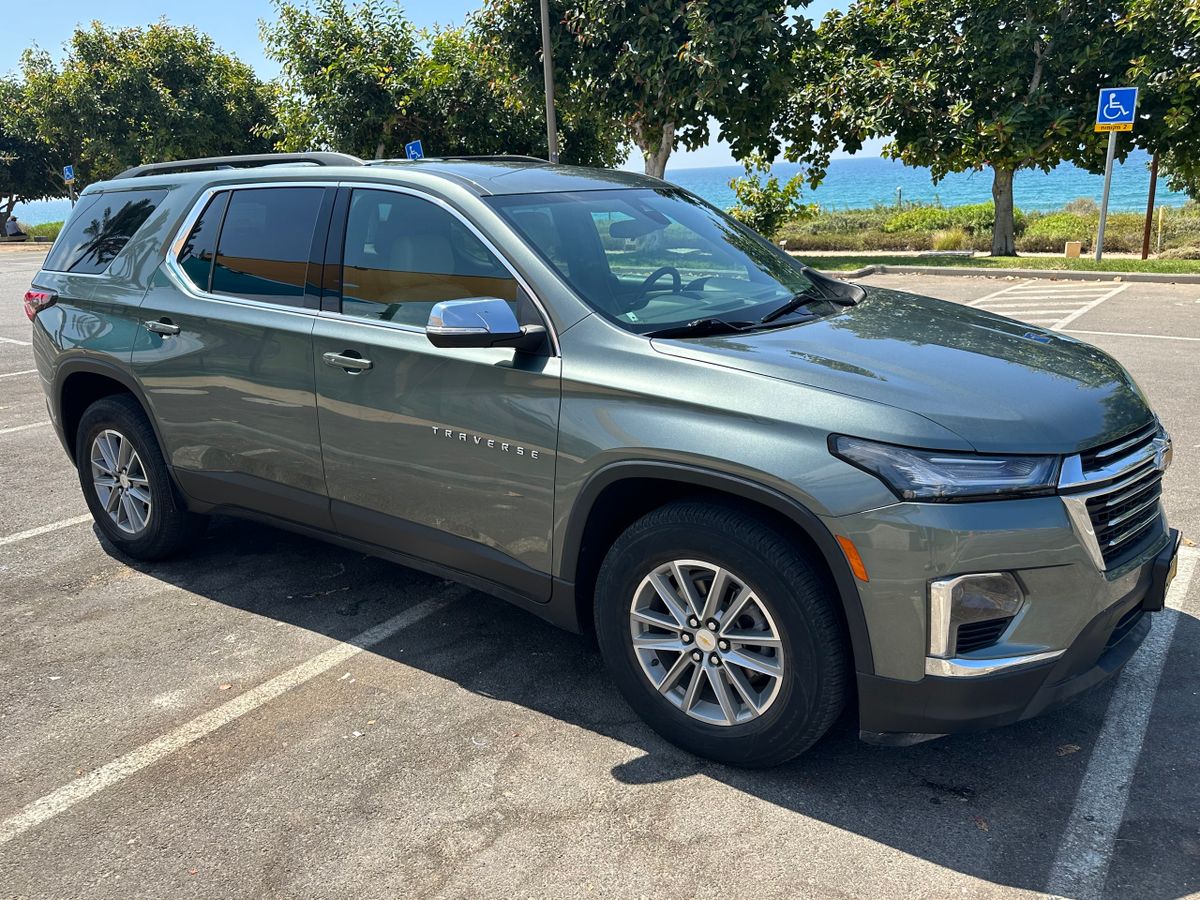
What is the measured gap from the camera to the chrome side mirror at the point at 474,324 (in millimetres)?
3254

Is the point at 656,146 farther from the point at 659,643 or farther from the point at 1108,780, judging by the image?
the point at 1108,780

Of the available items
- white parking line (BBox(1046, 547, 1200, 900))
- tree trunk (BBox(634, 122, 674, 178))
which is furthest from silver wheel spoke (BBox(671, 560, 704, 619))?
tree trunk (BBox(634, 122, 674, 178))

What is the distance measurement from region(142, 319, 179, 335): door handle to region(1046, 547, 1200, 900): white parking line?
3935mm

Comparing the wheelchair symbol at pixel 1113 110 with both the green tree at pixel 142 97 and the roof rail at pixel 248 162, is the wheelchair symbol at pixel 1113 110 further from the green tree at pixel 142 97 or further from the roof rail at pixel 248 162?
the green tree at pixel 142 97

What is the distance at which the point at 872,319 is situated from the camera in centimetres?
368

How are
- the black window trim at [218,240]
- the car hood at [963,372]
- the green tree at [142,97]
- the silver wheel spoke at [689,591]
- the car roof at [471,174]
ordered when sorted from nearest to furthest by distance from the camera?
1. the car hood at [963,372]
2. the silver wheel spoke at [689,591]
3. the car roof at [471,174]
4. the black window trim at [218,240]
5. the green tree at [142,97]

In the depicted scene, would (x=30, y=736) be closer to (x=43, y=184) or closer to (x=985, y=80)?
(x=985, y=80)

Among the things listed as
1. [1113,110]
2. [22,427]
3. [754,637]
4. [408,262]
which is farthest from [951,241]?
[754,637]

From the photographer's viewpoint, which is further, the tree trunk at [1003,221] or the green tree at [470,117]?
the green tree at [470,117]

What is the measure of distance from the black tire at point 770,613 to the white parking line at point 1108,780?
718mm

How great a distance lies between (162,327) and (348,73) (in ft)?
79.1

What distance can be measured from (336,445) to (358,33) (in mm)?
26358

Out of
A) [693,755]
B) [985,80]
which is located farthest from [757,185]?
[693,755]

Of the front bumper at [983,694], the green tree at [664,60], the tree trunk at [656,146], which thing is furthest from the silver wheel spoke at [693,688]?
the tree trunk at [656,146]
